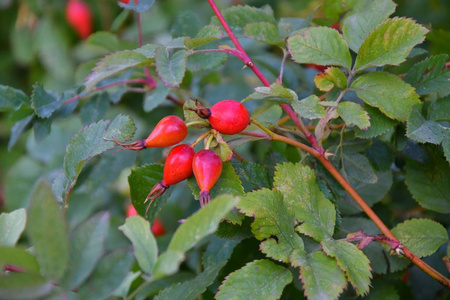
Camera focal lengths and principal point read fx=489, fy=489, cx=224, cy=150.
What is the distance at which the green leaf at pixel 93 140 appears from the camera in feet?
2.42

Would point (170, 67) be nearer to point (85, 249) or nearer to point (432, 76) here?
point (85, 249)

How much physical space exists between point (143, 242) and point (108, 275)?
6 centimetres

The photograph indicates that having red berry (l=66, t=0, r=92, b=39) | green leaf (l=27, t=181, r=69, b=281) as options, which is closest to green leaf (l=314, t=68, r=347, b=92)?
green leaf (l=27, t=181, r=69, b=281)

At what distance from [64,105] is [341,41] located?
1.88 feet

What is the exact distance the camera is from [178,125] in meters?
0.68

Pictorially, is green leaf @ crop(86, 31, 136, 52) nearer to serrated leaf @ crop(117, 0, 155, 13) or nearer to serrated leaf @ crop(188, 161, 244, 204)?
serrated leaf @ crop(117, 0, 155, 13)

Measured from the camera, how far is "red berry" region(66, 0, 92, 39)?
210cm

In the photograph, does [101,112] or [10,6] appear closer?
[101,112]

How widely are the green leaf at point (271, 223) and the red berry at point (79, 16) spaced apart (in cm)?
170

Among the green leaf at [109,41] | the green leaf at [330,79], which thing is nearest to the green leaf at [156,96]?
the green leaf at [109,41]

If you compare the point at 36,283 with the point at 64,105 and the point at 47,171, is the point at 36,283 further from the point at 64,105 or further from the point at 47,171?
the point at 47,171

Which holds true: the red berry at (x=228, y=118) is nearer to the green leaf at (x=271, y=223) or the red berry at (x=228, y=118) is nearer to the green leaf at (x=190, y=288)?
the green leaf at (x=271, y=223)

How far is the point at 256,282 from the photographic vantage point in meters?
0.63

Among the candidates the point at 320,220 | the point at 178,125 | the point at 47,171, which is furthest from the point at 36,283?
the point at 47,171
